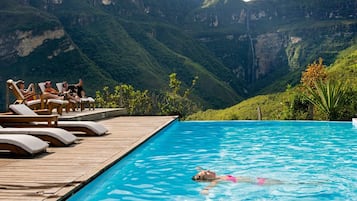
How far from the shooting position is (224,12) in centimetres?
11900

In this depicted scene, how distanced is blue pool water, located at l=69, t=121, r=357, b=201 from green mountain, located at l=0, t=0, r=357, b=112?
40704mm

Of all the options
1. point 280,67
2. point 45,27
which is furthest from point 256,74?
point 45,27

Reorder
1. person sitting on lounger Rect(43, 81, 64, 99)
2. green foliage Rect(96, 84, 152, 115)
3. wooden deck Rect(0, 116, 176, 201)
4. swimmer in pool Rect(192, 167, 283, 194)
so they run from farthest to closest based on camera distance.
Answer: green foliage Rect(96, 84, 152, 115), person sitting on lounger Rect(43, 81, 64, 99), swimmer in pool Rect(192, 167, 283, 194), wooden deck Rect(0, 116, 176, 201)

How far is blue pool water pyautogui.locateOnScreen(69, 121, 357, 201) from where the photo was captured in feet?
16.3

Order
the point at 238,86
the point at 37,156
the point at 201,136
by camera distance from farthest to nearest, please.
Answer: the point at 238,86, the point at 201,136, the point at 37,156

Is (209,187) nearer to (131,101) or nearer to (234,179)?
(234,179)

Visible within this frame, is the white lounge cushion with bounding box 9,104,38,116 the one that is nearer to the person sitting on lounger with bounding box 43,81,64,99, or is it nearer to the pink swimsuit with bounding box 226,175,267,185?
the person sitting on lounger with bounding box 43,81,64,99

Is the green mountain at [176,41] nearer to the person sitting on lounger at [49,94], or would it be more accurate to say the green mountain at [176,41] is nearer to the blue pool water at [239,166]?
the person sitting on lounger at [49,94]

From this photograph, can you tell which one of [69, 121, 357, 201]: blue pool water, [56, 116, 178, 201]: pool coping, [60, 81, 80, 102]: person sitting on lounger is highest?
[60, 81, 80, 102]: person sitting on lounger

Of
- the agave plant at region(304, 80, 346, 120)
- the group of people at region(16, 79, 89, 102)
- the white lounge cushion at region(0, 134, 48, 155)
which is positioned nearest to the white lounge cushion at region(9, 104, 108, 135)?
the white lounge cushion at region(0, 134, 48, 155)

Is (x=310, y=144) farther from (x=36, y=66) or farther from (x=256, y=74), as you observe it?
(x=256, y=74)

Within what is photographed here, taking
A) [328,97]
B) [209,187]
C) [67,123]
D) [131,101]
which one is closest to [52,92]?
[67,123]

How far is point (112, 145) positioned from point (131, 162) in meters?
0.69

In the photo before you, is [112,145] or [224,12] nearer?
[112,145]
